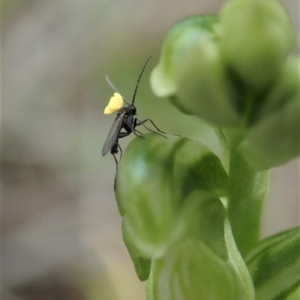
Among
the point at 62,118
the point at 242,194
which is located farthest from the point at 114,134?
the point at 62,118

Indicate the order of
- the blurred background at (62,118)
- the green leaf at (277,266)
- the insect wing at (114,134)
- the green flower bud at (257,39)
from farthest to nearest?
the blurred background at (62,118) → the insect wing at (114,134) → the green leaf at (277,266) → the green flower bud at (257,39)

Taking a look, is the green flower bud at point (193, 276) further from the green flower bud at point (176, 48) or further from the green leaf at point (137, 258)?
the green flower bud at point (176, 48)

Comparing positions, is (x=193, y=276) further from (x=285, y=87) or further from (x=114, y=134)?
(x=114, y=134)

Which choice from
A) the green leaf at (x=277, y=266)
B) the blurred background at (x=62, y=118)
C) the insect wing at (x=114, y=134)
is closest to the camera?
the green leaf at (x=277, y=266)

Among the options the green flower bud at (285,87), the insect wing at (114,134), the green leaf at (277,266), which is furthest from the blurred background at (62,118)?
the green flower bud at (285,87)

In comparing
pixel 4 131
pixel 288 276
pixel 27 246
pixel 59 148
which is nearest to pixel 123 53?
pixel 59 148

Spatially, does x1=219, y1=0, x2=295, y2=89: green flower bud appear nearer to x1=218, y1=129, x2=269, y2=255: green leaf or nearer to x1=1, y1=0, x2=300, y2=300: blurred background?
x1=218, y1=129, x2=269, y2=255: green leaf

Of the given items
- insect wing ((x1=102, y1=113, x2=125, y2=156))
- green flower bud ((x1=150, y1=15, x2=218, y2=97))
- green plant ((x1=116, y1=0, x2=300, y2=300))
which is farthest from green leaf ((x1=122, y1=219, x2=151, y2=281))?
insect wing ((x1=102, y1=113, x2=125, y2=156))
